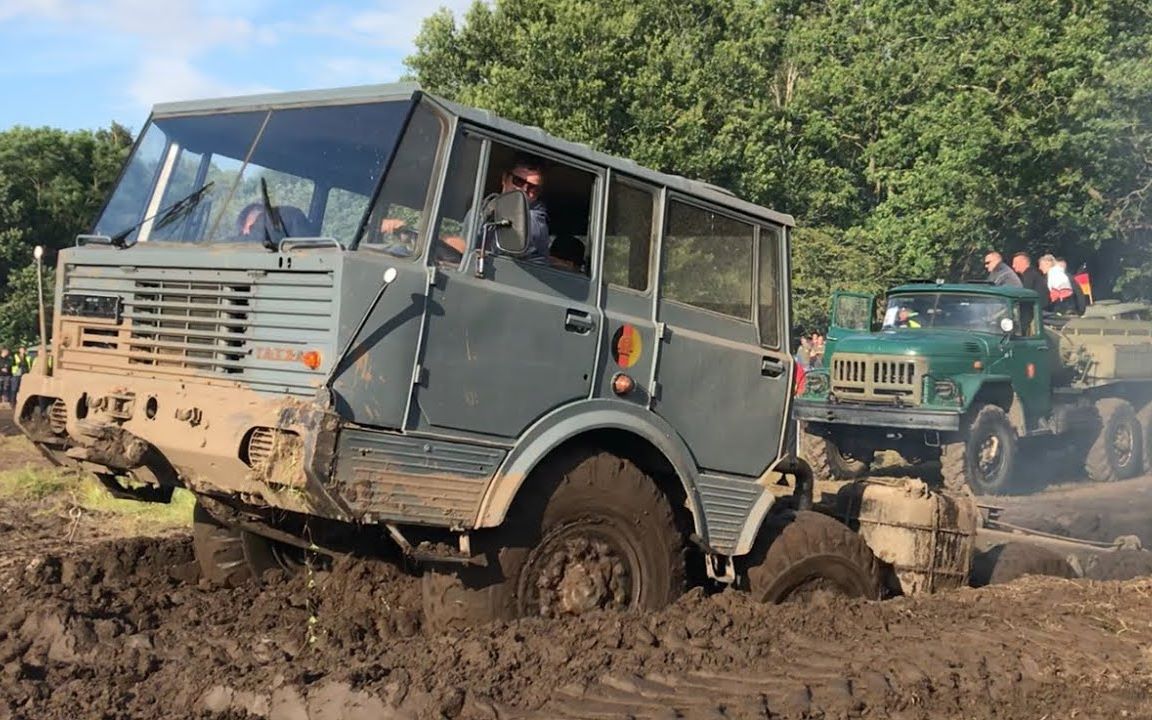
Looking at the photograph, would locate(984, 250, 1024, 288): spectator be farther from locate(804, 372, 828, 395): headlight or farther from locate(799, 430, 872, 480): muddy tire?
locate(799, 430, 872, 480): muddy tire

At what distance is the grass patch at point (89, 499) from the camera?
9227 millimetres

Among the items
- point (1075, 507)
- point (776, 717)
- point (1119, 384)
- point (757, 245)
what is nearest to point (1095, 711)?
point (776, 717)

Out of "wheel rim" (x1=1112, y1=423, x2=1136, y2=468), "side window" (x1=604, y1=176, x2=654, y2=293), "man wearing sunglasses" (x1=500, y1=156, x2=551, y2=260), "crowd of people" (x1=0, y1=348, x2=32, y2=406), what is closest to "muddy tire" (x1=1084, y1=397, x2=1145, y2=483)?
"wheel rim" (x1=1112, y1=423, x2=1136, y2=468)

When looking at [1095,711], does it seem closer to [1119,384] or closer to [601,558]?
[601,558]

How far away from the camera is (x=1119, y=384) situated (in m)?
16.3

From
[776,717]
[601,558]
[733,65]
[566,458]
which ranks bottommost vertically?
[776,717]

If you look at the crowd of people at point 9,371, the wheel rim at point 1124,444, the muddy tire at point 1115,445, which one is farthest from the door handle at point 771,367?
the crowd of people at point 9,371

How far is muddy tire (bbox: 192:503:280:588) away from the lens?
6.22 metres

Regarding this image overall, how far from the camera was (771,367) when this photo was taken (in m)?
6.25

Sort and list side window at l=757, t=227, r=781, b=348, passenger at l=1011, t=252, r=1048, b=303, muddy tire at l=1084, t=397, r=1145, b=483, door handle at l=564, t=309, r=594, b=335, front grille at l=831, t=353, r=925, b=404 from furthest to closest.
→ passenger at l=1011, t=252, r=1048, b=303 < muddy tire at l=1084, t=397, r=1145, b=483 < front grille at l=831, t=353, r=925, b=404 < side window at l=757, t=227, r=781, b=348 < door handle at l=564, t=309, r=594, b=335

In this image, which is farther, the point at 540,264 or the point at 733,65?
the point at 733,65

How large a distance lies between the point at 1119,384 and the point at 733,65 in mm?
11498

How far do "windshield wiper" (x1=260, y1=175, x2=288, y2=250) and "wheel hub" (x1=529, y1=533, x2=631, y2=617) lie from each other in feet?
5.71

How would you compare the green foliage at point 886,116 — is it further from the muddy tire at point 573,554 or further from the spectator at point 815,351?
the muddy tire at point 573,554
